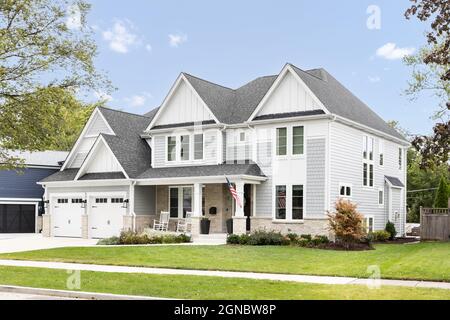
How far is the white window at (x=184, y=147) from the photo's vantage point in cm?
3378

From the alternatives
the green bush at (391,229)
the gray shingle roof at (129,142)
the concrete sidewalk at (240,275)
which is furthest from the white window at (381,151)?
the concrete sidewalk at (240,275)

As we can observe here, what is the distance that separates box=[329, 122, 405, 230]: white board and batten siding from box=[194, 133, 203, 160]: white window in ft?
25.8

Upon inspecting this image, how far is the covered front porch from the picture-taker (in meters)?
29.5

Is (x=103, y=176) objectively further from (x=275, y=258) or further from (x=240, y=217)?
(x=275, y=258)

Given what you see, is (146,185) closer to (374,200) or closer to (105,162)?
(105,162)

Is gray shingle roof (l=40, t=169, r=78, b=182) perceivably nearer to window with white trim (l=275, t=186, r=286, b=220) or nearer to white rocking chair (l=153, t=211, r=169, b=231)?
white rocking chair (l=153, t=211, r=169, b=231)

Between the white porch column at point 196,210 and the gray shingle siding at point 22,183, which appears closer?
the white porch column at point 196,210

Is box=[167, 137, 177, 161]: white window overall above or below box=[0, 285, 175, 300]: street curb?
above

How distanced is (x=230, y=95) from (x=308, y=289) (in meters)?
23.5

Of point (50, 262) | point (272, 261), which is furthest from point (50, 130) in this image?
point (272, 261)

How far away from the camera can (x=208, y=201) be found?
32.7 metres

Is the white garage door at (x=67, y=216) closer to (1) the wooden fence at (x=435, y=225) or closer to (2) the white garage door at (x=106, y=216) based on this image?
(2) the white garage door at (x=106, y=216)

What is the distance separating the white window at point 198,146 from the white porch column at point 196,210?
249 centimetres

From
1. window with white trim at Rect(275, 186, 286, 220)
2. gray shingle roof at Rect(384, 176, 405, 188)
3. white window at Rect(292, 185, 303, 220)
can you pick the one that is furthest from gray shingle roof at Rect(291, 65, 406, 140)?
window with white trim at Rect(275, 186, 286, 220)
